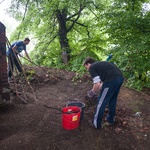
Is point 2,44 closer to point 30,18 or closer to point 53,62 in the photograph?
point 30,18

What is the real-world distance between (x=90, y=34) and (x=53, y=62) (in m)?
3.15

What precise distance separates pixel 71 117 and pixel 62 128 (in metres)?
0.48

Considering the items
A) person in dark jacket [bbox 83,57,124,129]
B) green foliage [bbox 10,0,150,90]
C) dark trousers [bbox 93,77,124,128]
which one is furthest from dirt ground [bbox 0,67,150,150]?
green foliage [bbox 10,0,150,90]

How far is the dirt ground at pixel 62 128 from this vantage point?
3447mm

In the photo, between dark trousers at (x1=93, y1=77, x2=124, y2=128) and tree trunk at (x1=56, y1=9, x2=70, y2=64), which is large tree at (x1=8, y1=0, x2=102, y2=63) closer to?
tree trunk at (x1=56, y1=9, x2=70, y2=64)

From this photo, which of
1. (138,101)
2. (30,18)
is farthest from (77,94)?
(30,18)

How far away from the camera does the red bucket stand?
3674 millimetres

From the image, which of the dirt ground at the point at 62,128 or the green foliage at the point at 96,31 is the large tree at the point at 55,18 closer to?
the green foliage at the point at 96,31

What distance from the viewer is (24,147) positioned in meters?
3.36

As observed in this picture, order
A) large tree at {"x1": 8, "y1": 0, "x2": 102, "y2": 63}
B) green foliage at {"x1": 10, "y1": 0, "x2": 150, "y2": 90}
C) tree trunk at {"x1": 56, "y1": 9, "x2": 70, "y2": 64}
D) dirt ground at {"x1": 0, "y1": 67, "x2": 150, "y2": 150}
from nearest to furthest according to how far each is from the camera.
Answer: dirt ground at {"x1": 0, "y1": 67, "x2": 150, "y2": 150} < green foliage at {"x1": 10, "y1": 0, "x2": 150, "y2": 90} < large tree at {"x1": 8, "y1": 0, "x2": 102, "y2": 63} < tree trunk at {"x1": 56, "y1": 9, "x2": 70, "y2": 64}

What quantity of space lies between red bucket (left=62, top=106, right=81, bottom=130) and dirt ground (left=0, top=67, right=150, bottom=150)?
12 centimetres

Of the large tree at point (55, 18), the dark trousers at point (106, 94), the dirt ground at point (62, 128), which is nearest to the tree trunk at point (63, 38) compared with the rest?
the large tree at point (55, 18)

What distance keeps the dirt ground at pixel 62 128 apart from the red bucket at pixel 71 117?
0.12 meters

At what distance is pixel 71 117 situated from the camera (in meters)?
3.67
